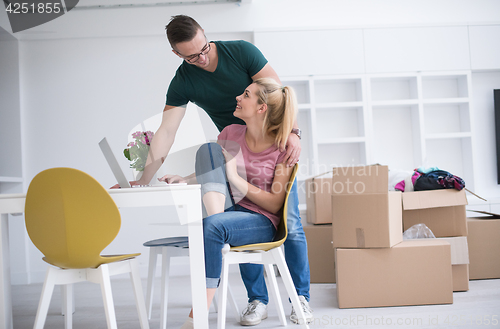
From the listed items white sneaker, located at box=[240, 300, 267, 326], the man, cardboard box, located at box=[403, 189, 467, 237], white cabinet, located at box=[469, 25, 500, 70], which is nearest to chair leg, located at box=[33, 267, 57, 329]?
the man

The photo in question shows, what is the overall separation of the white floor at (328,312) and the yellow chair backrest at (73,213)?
2.44 feet

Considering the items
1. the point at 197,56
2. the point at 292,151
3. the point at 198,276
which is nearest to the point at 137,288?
the point at 198,276

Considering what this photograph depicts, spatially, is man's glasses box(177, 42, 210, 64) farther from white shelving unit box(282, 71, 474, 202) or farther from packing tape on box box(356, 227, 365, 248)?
white shelving unit box(282, 71, 474, 202)

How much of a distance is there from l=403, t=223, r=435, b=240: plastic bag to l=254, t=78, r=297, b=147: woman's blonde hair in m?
1.18

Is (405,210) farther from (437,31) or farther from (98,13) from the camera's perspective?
(98,13)

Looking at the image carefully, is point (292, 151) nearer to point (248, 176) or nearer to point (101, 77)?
point (248, 176)

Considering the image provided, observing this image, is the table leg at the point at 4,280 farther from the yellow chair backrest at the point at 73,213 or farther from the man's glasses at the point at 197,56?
the man's glasses at the point at 197,56

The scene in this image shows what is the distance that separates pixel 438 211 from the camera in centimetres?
233

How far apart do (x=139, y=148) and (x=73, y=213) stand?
0.98ft

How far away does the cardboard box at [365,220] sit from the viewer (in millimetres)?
1875

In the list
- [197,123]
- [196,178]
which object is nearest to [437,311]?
[196,178]

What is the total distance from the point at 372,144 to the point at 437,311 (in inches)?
62.4

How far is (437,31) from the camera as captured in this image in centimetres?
322

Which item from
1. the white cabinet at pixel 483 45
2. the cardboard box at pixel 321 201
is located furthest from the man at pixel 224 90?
the white cabinet at pixel 483 45
